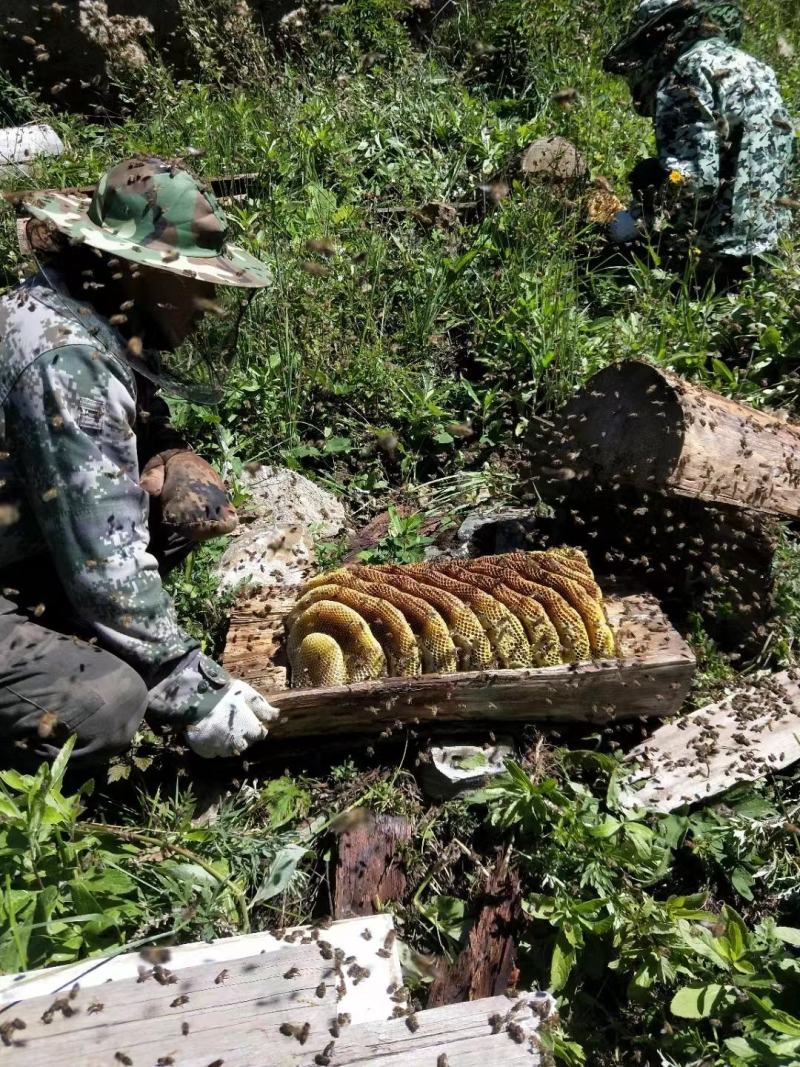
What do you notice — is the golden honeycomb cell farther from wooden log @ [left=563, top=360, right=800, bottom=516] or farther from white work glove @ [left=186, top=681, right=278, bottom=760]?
wooden log @ [left=563, top=360, right=800, bottom=516]

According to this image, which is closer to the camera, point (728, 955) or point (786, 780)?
point (728, 955)

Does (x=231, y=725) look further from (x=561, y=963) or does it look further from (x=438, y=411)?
(x=438, y=411)

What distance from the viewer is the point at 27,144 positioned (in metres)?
6.71

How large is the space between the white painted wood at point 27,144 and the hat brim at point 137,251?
3879 mm

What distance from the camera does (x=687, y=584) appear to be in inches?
157

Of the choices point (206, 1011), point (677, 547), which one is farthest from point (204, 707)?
point (677, 547)

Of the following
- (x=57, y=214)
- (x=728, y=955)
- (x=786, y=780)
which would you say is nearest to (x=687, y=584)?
(x=786, y=780)

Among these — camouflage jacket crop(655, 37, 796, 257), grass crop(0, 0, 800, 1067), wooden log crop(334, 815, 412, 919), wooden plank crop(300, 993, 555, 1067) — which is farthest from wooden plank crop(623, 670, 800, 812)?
camouflage jacket crop(655, 37, 796, 257)

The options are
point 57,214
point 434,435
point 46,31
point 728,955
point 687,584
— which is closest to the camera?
point 728,955

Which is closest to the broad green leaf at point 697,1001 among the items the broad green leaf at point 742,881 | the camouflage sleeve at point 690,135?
the broad green leaf at point 742,881

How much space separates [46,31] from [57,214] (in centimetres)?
537

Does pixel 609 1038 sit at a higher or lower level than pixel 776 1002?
lower

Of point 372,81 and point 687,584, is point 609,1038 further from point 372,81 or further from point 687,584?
point 372,81

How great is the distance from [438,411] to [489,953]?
3.11 m
